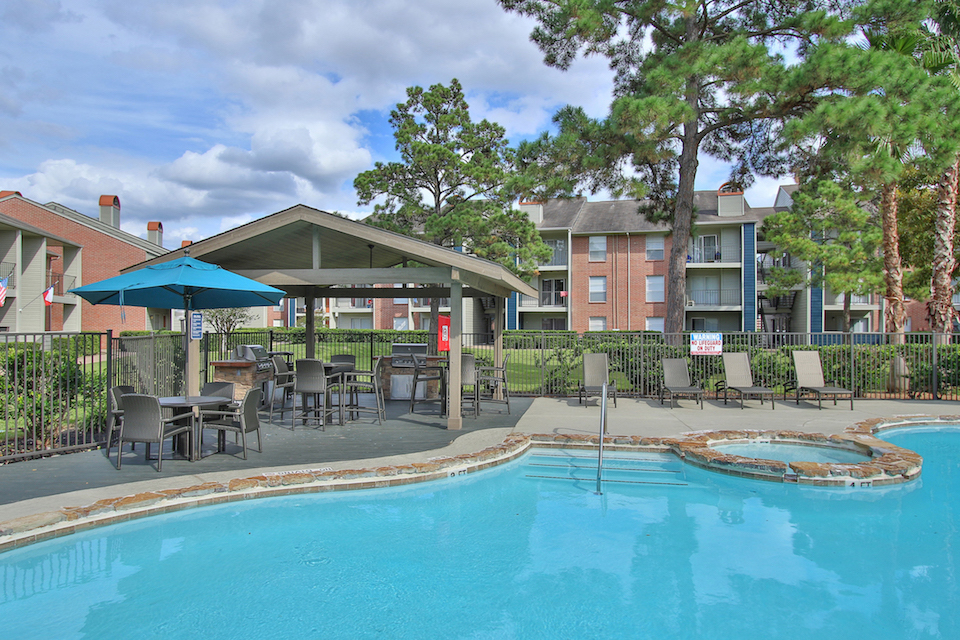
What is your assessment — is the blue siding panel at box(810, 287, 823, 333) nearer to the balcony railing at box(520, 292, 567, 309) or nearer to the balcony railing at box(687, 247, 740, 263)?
the balcony railing at box(687, 247, 740, 263)

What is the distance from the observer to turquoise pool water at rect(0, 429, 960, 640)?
3623mm

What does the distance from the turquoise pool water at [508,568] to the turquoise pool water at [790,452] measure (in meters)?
1.47

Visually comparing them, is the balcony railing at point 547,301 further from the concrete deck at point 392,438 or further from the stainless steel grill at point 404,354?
the concrete deck at point 392,438

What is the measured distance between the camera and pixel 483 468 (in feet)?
23.4

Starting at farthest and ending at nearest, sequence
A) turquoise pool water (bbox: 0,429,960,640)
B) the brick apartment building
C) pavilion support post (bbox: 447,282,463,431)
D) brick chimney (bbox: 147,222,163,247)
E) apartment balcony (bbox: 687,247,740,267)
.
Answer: brick chimney (bbox: 147,222,163,247), apartment balcony (bbox: 687,247,740,267), the brick apartment building, pavilion support post (bbox: 447,282,463,431), turquoise pool water (bbox: 0,429,960,640)

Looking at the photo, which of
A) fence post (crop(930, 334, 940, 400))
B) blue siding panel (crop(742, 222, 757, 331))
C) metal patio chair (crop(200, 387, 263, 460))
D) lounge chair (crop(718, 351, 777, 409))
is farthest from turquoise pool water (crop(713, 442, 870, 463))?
blue siding panel (crop(742, 222, 757, 331))

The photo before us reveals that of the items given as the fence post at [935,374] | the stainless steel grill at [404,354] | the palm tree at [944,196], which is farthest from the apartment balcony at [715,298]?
the stainless steel grill at [404,354]

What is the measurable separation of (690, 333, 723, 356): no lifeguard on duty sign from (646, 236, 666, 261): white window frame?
22535 mm

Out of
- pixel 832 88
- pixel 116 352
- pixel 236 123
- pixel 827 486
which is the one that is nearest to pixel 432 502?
pixel 827 486

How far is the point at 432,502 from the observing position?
598 centimetres

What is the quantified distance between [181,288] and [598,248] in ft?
98.1

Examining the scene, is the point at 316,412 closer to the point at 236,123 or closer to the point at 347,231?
the point at 347,231

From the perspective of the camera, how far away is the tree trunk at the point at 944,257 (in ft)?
49.9

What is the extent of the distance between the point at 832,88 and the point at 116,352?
14480 millimetres
